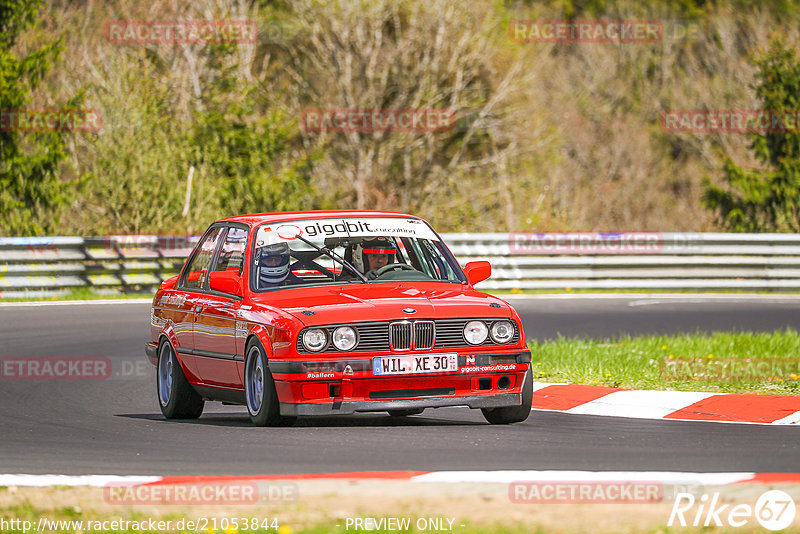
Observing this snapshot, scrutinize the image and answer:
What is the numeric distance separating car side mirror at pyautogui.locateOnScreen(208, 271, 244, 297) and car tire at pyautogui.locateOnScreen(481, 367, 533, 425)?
1.91 m

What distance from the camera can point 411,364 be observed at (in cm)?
953

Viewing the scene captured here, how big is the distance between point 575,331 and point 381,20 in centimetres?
2384

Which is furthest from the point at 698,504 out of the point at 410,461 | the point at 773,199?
the point at 773,199

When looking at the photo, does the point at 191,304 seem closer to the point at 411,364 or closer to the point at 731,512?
the point at 411,364

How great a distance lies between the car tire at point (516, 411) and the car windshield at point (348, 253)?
1.12 meters

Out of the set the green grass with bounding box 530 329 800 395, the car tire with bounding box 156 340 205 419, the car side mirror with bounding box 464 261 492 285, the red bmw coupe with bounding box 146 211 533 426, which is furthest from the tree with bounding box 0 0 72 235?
the car side mirror with bounding box 464 261 492 285

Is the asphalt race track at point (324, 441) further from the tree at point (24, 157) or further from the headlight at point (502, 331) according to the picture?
the tree at point (24, 157)

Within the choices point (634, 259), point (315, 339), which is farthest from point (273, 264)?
point (634, 259)

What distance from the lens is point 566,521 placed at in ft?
20.3

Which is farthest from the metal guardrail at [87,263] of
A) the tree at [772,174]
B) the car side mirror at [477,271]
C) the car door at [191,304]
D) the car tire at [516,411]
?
the car tire at [516,411]

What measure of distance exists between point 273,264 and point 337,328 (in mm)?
1218

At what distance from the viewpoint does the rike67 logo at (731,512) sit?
6.13 m

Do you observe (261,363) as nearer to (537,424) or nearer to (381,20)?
(537,424)

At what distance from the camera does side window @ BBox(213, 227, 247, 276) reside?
10.8 meters
